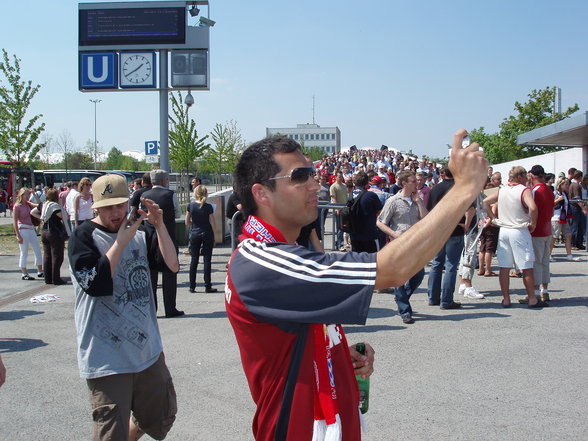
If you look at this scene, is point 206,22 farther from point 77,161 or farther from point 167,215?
point 77,161

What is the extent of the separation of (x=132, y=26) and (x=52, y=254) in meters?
9.53

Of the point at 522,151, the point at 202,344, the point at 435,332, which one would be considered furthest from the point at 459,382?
the point at 522,151

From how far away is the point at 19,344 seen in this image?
6859 mm

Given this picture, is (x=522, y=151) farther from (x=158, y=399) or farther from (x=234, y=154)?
(x=158, y=399)

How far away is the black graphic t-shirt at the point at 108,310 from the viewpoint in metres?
3.16

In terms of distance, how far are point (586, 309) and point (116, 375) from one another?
717 cm

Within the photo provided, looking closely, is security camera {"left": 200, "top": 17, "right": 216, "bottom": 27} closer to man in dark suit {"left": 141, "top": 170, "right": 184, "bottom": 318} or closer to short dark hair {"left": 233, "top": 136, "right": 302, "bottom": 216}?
man in dark suit {"left": 141, "top": 170, "right": 184, "bottom": 318}

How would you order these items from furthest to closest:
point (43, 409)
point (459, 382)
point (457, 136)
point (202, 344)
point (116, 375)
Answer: point (202, 344) < point (459, 382) < point (43, 409) < point (116, 375) < point (457, 136)

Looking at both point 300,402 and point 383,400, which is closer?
point 300,402

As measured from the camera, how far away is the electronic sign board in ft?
57.6

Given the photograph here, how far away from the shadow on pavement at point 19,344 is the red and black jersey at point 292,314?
562cm

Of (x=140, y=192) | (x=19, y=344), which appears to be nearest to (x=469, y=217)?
(x=140, y=192)

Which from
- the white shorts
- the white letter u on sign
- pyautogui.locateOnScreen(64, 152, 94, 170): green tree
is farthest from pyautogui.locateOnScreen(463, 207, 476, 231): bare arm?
pyautogui.locateOnScreen(64, 152, 94, 170): green tree

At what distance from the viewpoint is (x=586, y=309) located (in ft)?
26.8
